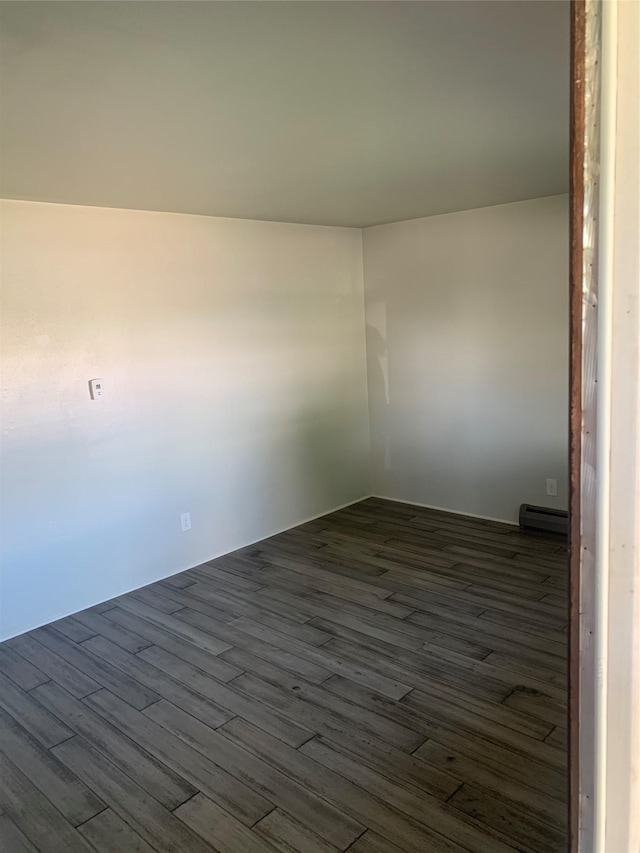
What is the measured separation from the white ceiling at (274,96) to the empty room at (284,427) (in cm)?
1

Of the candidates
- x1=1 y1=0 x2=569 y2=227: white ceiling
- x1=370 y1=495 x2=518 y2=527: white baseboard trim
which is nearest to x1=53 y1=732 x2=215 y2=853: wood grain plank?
x1=1 y1=0 x2=569 y2=227: white ceiling

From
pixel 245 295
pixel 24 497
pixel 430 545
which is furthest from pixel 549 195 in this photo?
pixel 24 497

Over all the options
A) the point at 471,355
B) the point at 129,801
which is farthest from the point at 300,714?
the point at 471,355

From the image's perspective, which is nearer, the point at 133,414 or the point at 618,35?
the point at 618,35

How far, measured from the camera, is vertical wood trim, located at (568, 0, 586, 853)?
85cm

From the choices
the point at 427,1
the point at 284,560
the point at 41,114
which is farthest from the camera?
the point at 284,560

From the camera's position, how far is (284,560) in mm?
4035

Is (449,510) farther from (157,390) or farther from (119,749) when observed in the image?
(119,749)

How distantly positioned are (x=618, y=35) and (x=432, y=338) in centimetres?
384

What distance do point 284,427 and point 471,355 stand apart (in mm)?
1482

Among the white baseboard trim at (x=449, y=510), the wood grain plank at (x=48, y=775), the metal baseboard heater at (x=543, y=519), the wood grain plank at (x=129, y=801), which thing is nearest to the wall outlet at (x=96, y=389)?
the wood grain plank at (x=48, y=775)

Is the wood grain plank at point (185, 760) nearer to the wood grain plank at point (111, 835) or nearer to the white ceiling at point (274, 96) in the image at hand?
the wood grain plank at point (111, 835)

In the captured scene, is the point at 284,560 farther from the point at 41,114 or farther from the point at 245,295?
the point at 41,114

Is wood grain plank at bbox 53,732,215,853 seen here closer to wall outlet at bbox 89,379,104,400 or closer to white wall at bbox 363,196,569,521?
wall outlet at bbox 89,379,104,400
